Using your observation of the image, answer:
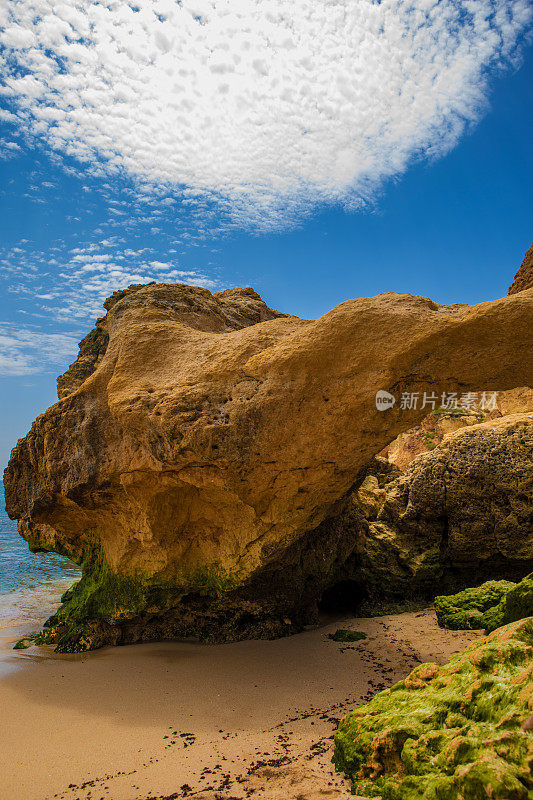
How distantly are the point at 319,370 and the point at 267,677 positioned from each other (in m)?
3.85

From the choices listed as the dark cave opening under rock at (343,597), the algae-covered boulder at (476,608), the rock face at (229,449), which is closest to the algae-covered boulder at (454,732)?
the rock face at (229,449)

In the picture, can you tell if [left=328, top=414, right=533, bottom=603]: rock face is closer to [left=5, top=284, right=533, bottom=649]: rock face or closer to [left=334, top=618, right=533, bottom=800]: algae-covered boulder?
[left=5, top=284, right=533, bottom=649]: rock face

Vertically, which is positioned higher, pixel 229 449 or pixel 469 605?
pixel 229 449

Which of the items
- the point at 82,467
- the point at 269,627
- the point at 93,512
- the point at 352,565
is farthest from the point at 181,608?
the point at 352,565

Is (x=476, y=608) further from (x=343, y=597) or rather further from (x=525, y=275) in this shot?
(x=525, y=275)

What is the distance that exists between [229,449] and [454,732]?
11.1ft

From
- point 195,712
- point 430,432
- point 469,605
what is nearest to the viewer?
point 195,712

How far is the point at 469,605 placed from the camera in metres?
7.09

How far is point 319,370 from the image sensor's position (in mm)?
5293

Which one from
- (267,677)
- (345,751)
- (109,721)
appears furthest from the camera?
(267,677)

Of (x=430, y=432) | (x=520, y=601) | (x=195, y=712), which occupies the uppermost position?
(x=430, y=432)

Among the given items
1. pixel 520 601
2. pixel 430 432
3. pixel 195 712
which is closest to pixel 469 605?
pixel 520 601

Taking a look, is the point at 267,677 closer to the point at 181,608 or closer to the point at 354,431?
the point at 181,608

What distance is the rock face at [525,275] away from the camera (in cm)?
1030
